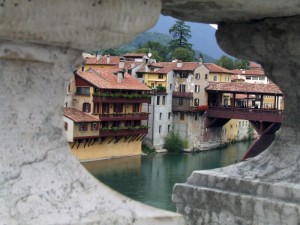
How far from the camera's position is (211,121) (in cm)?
3303

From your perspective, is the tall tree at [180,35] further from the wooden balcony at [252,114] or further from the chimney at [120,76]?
the chimney at [120,76]

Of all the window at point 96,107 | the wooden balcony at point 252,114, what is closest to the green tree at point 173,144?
the wooden balcony at point 252,114

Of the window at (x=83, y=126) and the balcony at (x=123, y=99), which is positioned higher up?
the balcony at (x=123, y=99)

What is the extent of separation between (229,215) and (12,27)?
1.50 meters

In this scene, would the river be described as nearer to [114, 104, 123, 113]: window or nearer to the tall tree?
[114, 104, 123, 113]: window

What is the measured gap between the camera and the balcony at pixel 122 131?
2591cm

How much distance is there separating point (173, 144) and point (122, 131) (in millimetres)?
4074

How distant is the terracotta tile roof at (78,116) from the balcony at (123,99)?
0.74m

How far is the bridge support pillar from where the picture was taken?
8.46 ft

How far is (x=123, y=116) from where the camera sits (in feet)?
89.7

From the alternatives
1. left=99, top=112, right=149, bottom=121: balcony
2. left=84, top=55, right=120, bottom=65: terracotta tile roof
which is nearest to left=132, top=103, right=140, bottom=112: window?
left=99, top=112, right=149, bottom=121: balcony

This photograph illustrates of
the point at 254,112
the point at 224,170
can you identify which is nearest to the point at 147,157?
the point at 254,112

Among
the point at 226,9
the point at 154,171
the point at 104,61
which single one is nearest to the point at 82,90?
the point at 154,171

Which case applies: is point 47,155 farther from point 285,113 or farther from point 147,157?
point 147,157
